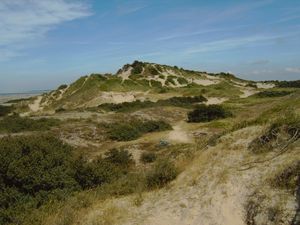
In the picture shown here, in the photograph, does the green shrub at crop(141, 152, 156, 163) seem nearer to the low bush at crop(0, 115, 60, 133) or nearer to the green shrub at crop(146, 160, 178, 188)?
the green shrub at crop(146, 160, 178, 188)

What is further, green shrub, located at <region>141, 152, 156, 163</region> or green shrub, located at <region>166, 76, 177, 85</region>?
green shrub, located at <region>166, 76, 177, 85</region>

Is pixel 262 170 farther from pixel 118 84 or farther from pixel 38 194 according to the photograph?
pixel 118 84

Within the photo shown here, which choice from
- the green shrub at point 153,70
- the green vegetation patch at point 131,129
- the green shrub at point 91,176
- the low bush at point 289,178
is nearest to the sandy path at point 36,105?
the green shrub at point 153,70

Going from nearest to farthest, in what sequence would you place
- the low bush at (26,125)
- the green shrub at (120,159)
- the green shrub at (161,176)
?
the green shrub at (161,176) → the green shrub at (120,159) → the low bush at (26,125)

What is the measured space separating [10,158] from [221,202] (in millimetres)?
7866

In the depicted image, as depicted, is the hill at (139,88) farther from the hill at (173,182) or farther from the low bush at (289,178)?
the low bush at (289,178)

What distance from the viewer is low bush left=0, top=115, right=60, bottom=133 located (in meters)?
Answer: 28.6

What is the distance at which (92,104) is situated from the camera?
58.0m

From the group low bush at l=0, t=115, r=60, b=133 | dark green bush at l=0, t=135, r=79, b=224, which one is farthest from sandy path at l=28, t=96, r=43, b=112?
dark green bush at l=0, t=135, r=79, b=224

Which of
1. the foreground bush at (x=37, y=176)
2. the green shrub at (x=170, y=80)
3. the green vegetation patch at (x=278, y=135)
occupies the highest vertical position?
the green shrub at (x=170, y=80)

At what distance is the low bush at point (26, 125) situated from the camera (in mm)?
28594

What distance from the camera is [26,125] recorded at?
30.0 metres

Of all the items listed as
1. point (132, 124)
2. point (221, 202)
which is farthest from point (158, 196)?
point (132, 124)

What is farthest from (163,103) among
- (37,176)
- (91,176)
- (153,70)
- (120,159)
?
(153,70)
